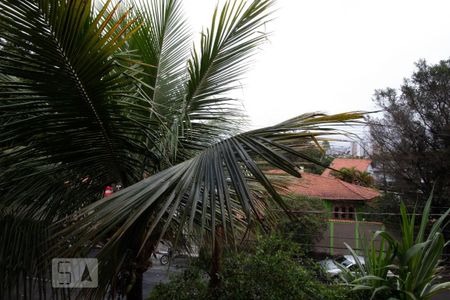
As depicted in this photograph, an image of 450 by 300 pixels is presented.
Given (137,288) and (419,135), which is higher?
(419,135)

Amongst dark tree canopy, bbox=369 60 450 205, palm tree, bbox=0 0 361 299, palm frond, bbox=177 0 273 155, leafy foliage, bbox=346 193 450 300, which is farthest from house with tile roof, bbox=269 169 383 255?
palm tree, bbox=0 0 361 299

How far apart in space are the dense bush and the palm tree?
0.32m

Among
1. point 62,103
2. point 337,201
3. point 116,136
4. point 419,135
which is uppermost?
point 419,135

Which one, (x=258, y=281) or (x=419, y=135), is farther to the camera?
(x=419, y=135)

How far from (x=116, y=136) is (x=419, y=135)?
1288 centimetres

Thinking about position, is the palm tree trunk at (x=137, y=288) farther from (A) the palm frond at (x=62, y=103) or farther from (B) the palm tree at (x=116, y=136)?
(A) the palm frond at (x=62, y=103)

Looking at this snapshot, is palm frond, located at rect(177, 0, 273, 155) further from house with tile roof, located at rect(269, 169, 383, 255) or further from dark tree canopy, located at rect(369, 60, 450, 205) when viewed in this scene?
dark tree canopy, located at rect(369, 60, 450, 205)

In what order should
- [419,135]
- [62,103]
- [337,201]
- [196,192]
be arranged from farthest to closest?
[419,135], [337,201], [62,103], [196,192]

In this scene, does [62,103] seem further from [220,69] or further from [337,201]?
[337,201]

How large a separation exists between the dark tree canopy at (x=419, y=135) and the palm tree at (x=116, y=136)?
10873 mm

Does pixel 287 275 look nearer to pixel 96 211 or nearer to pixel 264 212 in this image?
pixel 264 212

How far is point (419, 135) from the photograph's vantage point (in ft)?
40.2

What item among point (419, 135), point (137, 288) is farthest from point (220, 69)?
point (419, 135)

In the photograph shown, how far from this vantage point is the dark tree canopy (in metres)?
11.9
